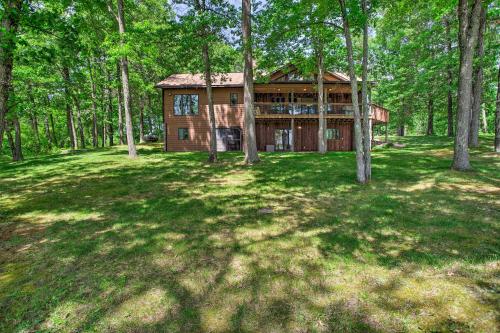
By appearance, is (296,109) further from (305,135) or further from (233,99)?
(233,99)

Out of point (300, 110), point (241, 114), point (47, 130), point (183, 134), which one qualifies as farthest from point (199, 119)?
point (47, 130)

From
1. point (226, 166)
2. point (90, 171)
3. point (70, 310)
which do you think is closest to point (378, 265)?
point (70, 310)

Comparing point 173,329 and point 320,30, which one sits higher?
point 320,30

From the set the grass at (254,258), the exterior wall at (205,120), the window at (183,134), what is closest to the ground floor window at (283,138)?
the exterior wall at (205,120)

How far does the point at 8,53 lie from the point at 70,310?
5.91 m

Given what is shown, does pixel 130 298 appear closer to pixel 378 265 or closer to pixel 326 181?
pixel 378 265

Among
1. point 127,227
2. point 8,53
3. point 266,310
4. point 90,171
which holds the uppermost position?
point 8,53

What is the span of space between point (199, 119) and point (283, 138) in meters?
8.24

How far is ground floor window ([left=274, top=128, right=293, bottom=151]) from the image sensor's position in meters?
25.5

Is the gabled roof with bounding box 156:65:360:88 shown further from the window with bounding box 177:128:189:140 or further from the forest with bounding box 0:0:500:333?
the forest with bounding box 0:0:500:333

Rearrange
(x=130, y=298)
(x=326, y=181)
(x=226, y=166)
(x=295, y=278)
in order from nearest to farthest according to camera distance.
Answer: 1. (x=130, y=298)
2. (x=295, y=278)
3. (x=326, y=181)
4. (x=226, y=166)

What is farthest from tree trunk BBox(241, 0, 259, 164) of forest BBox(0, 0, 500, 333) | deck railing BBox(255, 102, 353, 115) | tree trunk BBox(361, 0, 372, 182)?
deck railing BBox(255, 102, 353, 115)

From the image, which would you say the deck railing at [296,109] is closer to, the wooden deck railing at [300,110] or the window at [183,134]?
the wooden deck railing at [300,110]

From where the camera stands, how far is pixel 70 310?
12.3 ft
